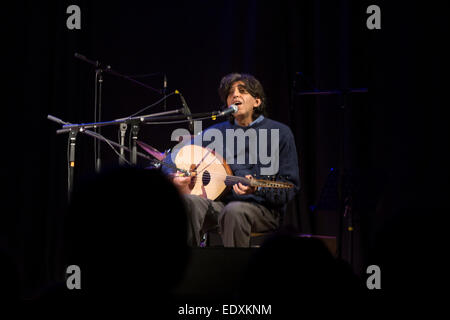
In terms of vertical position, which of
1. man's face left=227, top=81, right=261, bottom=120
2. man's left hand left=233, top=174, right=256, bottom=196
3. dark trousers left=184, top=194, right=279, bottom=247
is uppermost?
man's face left=227, top=81, right=261, bottom=120

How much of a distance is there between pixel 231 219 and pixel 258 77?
60.8 inches

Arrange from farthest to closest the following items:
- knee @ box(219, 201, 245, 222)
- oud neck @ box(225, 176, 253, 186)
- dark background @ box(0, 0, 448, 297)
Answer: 1. dark background @ box(0, 0, 448, 297)
2. oud neck @ box(225, 176, 253, 186)
3. knee @ box(219, 201, 245, 222)

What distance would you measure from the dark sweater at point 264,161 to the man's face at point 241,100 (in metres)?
0.11

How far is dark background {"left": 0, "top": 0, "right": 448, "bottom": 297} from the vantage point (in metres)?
3.31

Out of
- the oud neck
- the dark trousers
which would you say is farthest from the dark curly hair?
the dark trousers

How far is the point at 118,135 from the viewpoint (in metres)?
4.00

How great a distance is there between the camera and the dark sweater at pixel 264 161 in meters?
2.98

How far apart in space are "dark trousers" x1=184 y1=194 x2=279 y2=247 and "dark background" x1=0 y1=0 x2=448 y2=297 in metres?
0.50

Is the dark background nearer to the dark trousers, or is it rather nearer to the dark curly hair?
the dark curly hair

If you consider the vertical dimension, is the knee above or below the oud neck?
below

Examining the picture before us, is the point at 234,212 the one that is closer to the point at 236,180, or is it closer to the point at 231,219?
the point at 231,219

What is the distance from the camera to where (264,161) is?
3.18 meters

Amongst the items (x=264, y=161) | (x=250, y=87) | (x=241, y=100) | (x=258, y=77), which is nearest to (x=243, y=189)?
(x=264, y=161)

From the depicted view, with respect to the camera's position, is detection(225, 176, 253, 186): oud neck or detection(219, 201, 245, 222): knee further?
detection(225, 176, 253, 186): oud neck
